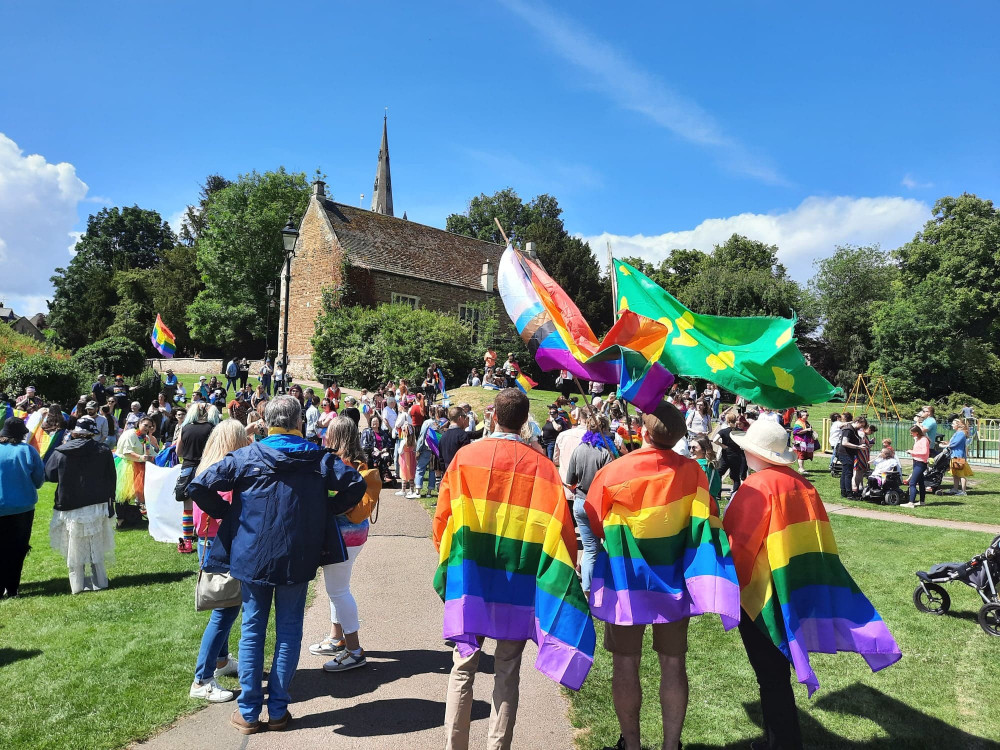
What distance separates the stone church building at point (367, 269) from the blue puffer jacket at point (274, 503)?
97.3 feet

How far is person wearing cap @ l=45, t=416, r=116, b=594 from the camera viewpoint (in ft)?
22.0

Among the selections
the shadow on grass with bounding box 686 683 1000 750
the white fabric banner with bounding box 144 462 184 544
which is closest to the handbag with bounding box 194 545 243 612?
the shadow on grass with bounding box 686 683 1000 750

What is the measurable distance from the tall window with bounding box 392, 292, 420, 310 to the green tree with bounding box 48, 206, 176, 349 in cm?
3170

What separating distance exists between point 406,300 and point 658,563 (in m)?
33.1

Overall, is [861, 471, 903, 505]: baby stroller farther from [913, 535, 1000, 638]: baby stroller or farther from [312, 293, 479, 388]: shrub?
[312, 293, 479, 388]: shrub

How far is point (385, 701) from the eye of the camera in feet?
14.8

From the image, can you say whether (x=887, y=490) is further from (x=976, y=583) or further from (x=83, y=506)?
(x=83, y=506)

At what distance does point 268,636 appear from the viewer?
5559 mm

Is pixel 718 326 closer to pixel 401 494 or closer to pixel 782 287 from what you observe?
pixel 401 494

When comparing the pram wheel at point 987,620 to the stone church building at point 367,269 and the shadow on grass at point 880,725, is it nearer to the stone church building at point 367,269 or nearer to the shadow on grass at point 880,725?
the shadow on grass at point 880,725

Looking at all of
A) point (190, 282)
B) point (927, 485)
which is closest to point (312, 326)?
point (190, 282)

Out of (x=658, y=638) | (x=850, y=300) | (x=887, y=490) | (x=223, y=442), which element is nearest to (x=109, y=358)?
(x=223, y=442)

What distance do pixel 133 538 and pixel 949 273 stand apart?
5029cm

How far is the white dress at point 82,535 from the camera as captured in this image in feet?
22.2
